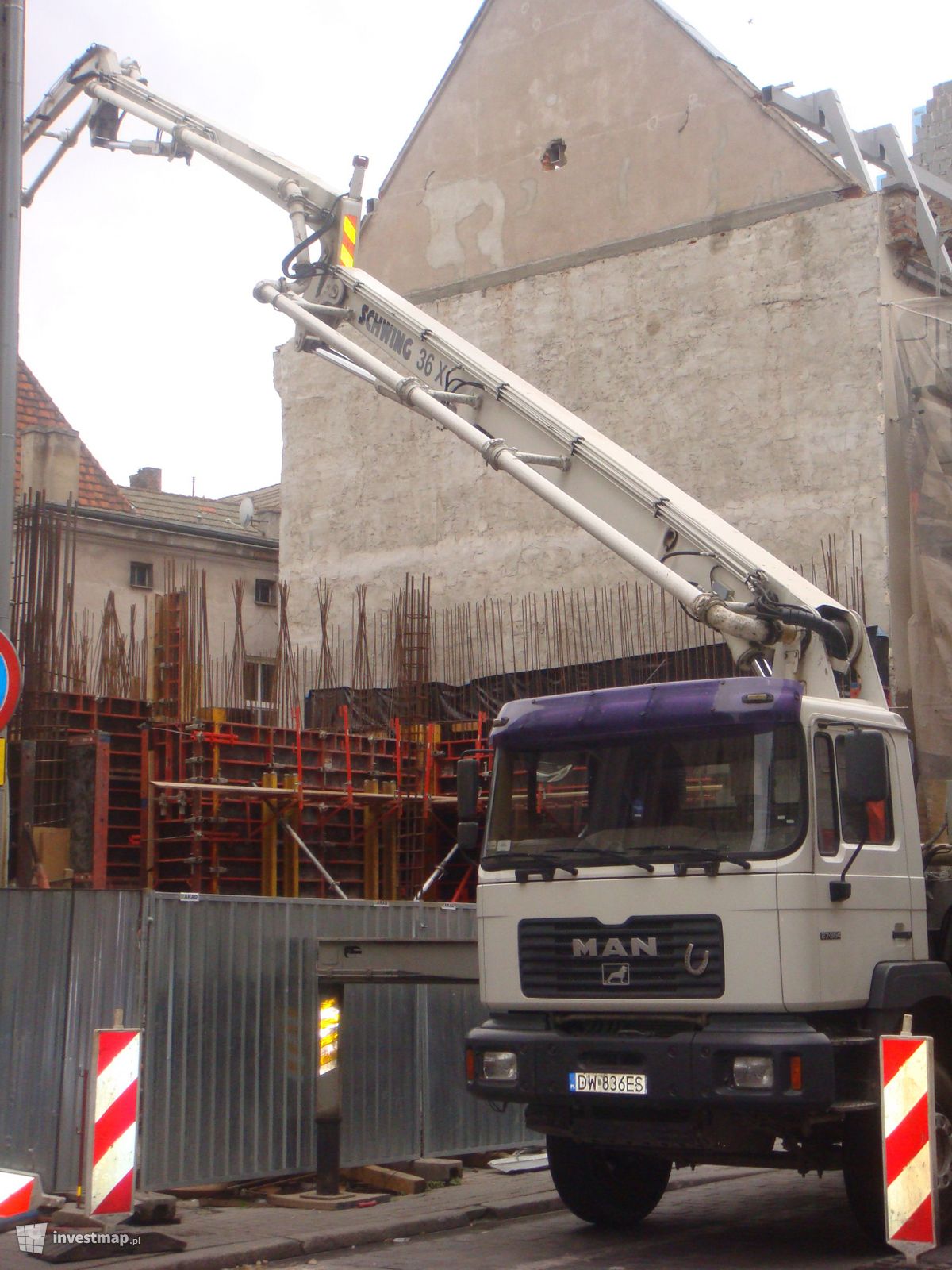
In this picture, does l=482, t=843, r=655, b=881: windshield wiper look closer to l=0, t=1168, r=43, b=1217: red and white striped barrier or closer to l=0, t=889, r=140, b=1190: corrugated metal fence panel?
l=0, t=889, r=140, b=1190: corrugated metal fence panel

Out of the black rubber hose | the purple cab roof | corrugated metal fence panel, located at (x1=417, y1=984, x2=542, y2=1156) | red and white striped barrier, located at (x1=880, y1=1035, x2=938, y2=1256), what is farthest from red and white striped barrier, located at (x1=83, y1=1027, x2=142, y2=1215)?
the black rubber hose

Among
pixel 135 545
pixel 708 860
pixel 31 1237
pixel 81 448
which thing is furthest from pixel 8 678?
pixel 81 448

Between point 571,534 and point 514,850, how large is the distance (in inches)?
573

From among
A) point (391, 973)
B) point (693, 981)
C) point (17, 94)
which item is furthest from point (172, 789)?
point (693, 981)

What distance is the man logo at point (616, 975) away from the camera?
840cm

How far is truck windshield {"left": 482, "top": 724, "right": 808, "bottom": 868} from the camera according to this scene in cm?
823

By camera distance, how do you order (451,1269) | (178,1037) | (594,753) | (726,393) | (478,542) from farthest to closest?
(478,542) → (726,393) → (178,1037) → (594,753) → (451,1269)

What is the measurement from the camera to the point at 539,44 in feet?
81.2

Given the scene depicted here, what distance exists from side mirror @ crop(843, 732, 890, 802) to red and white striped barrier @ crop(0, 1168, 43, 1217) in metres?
4.56

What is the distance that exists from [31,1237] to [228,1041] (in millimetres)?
2006

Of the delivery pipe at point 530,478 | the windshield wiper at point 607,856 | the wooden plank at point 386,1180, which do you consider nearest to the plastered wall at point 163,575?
the delivery pipe at point 530,478

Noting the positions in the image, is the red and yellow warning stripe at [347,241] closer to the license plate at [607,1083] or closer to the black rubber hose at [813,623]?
the black rubber hose at [813,623]

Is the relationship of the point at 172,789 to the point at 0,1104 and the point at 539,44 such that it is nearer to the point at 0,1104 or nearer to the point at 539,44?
the point at 0,1104

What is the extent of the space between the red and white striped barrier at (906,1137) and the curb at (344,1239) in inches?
111
